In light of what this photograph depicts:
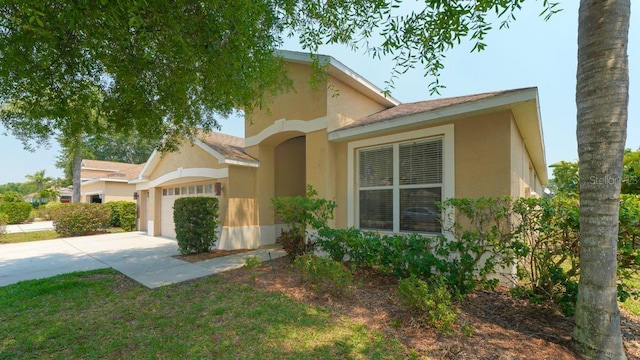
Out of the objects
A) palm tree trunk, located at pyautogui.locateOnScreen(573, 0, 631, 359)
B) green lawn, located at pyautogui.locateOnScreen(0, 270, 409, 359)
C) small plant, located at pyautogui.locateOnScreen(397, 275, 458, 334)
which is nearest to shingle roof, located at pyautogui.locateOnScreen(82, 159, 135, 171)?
green lawn, located at pyautogui.locateOnScreen(0, 270, 409, 359)

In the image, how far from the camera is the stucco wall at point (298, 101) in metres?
8.53

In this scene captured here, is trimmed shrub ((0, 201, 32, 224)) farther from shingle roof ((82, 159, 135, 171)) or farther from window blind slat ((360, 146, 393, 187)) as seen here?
window blind slat ((360, 146, 393, 187))


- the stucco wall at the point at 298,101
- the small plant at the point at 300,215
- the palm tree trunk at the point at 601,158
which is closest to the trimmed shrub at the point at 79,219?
the stucco wall at the point at 298,101

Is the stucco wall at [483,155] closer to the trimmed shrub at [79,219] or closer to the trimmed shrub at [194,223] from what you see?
the trimmed shrub at [194,223]

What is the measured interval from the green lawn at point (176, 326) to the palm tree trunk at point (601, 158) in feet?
7.42

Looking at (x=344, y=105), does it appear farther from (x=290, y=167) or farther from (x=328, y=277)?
(x=328, y=277)

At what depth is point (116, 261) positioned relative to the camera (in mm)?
8406

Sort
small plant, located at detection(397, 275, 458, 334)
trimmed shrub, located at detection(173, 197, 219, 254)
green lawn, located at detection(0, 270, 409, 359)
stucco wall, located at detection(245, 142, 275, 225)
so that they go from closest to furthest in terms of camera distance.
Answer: green lawn, located at detection(0, 270, 409, 359) < small plant, located at detection(397, 275, 458, 334) < trimmed shrub, located at detection(173, 197, 219, 254) < stucco wall, located at detection(245, 142, 275, 225)

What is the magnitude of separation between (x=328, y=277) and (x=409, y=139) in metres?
3.99

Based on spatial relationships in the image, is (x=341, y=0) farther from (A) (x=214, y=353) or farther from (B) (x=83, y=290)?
(B) (x=83, y=290)

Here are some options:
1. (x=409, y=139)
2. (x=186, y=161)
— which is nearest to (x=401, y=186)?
(x=409, y=139)

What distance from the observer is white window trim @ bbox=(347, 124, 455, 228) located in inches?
246

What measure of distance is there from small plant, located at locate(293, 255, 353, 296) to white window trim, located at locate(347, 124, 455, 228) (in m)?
2.53

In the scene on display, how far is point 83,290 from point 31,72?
14.2ft
